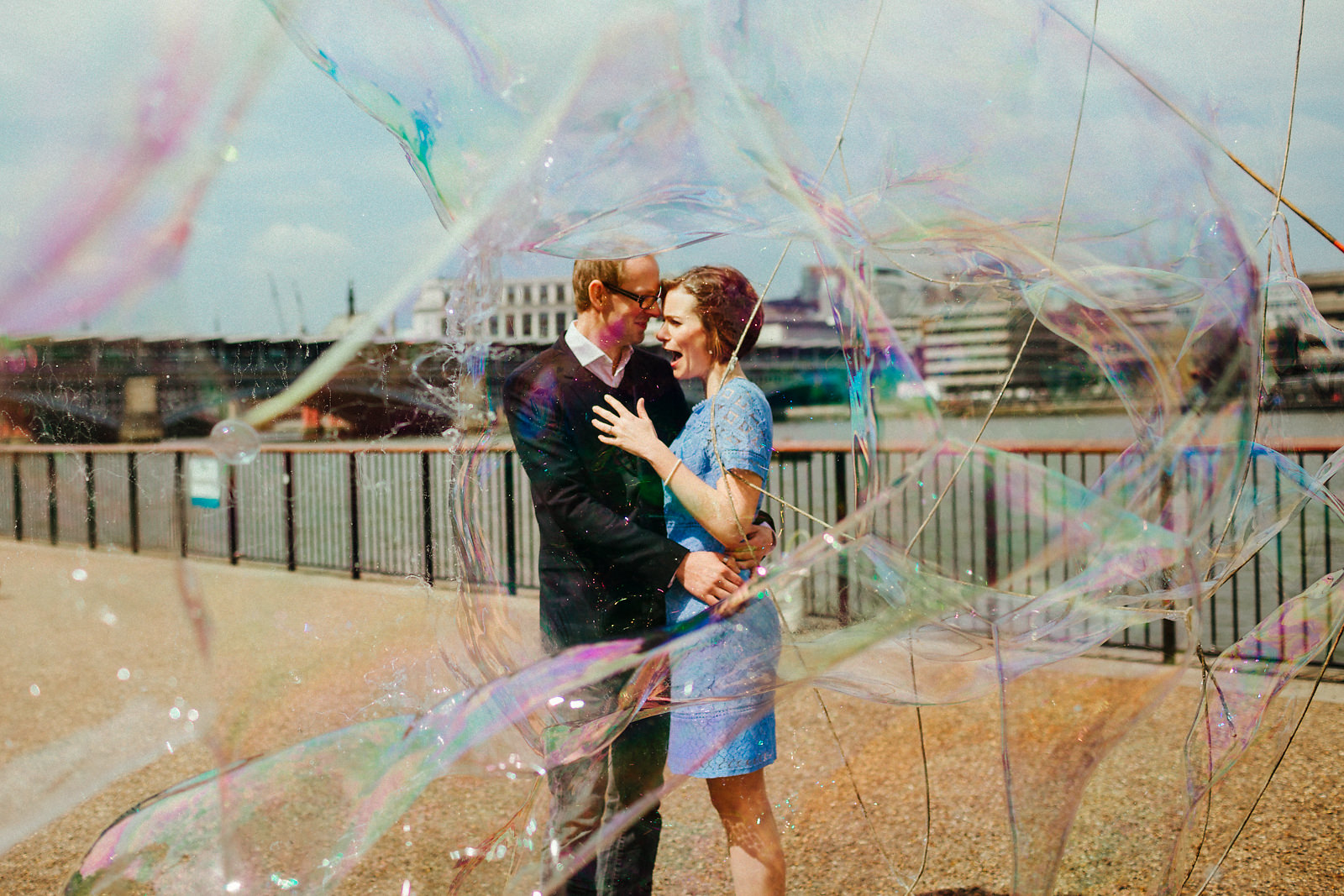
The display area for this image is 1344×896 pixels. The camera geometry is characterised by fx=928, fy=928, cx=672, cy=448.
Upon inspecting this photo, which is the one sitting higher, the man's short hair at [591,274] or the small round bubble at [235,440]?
the man's short hair at [591,274]

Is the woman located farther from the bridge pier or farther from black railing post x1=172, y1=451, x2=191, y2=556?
black railing post x1=172, y1=451, x2=191, y2=556

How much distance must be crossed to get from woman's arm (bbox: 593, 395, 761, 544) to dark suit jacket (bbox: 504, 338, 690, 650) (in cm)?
4

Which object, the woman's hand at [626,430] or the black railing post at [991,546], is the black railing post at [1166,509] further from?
the black railing post at [991,546]

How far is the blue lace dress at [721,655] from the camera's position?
1858mm

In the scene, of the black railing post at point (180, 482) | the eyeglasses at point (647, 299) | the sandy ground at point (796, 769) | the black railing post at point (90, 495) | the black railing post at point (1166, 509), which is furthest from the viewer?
the black railing post at point (180, 482)

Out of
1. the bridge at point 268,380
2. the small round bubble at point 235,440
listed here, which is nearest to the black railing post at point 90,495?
the bridge at point 268,380

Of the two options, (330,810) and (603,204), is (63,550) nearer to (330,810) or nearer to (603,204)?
(330,810)

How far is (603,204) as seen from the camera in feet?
6.45

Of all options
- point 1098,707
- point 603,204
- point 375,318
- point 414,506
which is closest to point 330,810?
point 375,318

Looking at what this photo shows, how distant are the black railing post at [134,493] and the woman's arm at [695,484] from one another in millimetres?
2306

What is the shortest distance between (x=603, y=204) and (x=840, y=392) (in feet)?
2.30

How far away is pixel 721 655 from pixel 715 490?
0.34 meters

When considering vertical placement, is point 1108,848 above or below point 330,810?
below

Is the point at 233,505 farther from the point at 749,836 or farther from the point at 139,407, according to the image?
the point at 749,836
